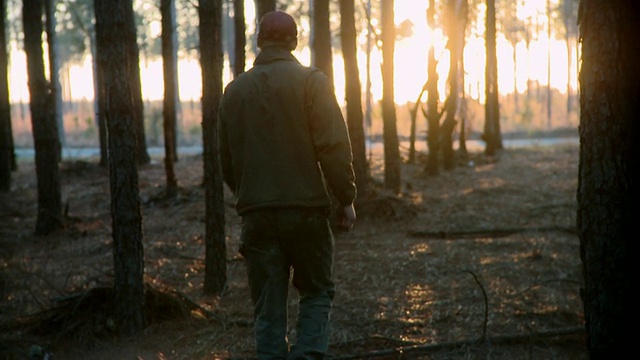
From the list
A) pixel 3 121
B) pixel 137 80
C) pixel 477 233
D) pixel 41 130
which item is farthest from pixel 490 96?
pixel 41 130

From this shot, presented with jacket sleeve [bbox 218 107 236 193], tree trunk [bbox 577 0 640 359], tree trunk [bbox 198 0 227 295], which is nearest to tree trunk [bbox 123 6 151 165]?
tree trunk [bbox 198 0 227 295]

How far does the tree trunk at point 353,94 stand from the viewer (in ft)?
41.6

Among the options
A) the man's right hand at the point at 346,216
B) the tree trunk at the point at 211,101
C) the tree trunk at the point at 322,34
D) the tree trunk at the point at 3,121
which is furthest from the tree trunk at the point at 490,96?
the man's right hand at the point at 346,216

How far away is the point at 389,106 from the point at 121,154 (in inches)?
372

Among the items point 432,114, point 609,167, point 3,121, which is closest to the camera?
point 609,167

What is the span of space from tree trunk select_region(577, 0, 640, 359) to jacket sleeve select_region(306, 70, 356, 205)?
55.7 inches

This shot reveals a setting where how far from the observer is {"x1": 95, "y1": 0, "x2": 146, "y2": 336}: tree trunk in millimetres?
6801

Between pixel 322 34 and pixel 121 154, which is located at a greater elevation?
pixel 322 34

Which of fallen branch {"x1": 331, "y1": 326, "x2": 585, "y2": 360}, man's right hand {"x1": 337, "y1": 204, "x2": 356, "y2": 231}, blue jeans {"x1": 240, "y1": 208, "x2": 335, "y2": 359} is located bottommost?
fallen branch {"x1": 331, "y1": 326, "x2": 585, "y2": 360}

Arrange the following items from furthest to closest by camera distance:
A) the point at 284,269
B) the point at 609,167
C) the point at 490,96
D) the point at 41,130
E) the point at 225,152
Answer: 1. the point at 490,96
2. the point at 41,130
3. the point at 225,152
4. the point at 284,269
5. the point at 609,167

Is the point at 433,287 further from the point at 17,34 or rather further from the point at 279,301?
the point at 17,34

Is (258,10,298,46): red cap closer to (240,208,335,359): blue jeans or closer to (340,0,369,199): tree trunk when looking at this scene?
(240,208,335,359): blue jeans

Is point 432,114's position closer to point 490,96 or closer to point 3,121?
point 490,96

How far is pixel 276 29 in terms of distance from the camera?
185 inches
